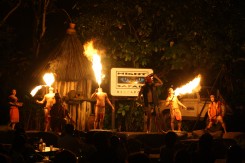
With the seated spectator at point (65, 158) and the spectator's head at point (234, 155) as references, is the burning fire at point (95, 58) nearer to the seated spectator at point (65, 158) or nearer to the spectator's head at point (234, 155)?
the spectator's head at point (234, 155)

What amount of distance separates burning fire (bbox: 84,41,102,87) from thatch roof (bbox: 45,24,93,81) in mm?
293

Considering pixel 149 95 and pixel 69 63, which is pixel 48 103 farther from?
pixel 149 95

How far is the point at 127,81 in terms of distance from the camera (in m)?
18.4

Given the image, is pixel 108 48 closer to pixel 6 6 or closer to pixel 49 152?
pixel 6 6

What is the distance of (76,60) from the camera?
62.3 feet

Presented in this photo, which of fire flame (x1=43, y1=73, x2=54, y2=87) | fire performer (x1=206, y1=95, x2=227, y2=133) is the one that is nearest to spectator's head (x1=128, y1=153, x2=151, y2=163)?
fire performer (x1=206, y1=95, x2=227, y2=133)

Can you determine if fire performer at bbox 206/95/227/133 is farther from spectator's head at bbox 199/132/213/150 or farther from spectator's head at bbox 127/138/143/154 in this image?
spectator's head at bbox 199/132/213/150

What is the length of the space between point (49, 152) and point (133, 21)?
12089 mm

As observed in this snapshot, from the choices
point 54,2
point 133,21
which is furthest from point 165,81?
point 54,2

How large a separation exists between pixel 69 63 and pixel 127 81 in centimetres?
274

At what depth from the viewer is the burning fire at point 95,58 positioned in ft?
61.4

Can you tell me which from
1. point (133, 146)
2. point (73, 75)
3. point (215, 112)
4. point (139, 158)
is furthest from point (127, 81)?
point (139, 158)

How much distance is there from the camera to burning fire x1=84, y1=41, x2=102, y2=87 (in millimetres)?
18719

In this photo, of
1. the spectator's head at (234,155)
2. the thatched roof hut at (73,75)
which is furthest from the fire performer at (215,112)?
the spectator's head at (234,155)
